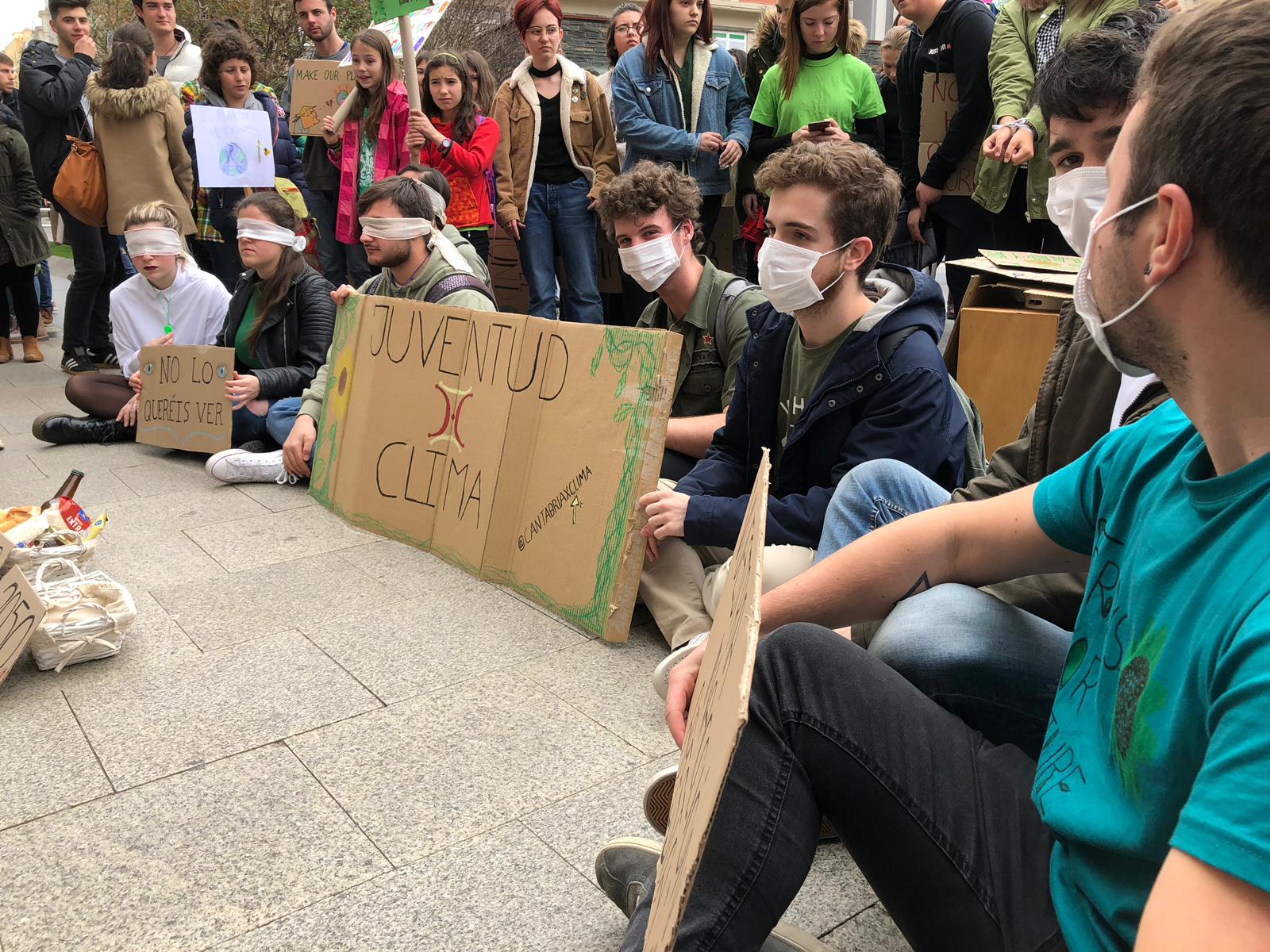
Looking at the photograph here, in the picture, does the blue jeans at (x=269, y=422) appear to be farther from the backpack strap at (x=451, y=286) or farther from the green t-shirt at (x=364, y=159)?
the green t-shirt at (x=364, y=159)

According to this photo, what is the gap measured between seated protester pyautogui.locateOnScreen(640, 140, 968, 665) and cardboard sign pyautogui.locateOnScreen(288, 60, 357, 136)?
15.4ft

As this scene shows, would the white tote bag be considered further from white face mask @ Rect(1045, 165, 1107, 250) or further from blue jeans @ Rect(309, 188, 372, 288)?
blue jeans @ Rect(309, 188, 372, 288)

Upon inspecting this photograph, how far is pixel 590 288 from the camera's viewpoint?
6.11 m

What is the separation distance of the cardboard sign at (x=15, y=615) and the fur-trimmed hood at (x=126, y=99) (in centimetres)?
512

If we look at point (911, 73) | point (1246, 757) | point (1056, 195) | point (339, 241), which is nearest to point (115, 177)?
point (339, 241)

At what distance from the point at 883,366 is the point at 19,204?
24.9 feet

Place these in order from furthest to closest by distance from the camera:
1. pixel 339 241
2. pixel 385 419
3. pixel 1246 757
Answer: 1. pixel 339 241
2. pixel 385 419
3. pixel 1246 757

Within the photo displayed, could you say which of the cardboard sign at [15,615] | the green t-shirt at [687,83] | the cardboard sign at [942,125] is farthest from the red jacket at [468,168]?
the cardboard sign at [15,615]

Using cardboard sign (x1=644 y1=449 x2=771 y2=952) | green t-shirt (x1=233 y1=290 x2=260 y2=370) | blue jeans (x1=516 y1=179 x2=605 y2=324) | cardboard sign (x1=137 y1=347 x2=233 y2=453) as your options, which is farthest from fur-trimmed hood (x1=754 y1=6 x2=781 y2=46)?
Answer: cardboard sign (x1=644 y1=449 x2=771 y2=952)

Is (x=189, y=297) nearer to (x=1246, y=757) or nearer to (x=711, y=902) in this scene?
(x=711, y=902)

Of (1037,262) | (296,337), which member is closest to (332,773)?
(1037,262)

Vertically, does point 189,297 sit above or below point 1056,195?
below

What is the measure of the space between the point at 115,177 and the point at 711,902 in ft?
23.7

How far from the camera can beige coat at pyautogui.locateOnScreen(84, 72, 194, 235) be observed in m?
6.96
